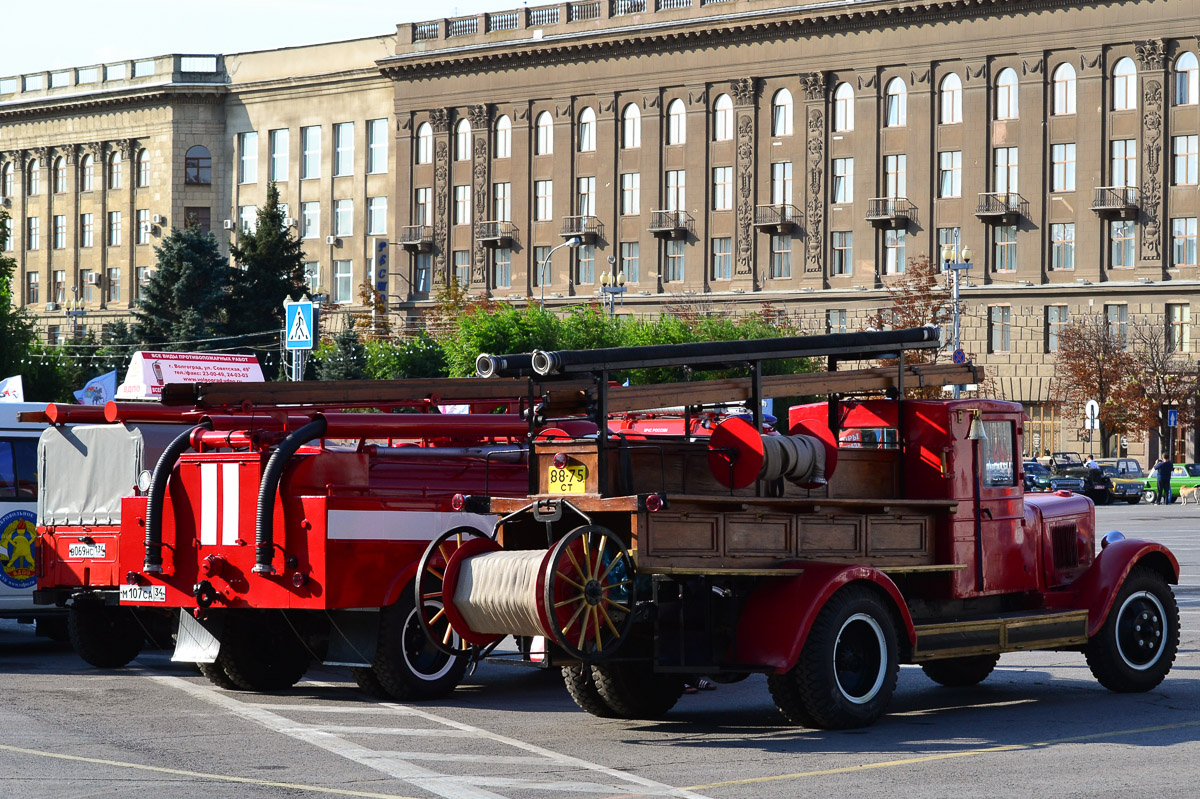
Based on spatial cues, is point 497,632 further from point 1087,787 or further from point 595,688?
point 1087,787

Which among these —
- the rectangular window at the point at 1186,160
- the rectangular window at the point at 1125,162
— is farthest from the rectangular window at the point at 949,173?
the rectangular window at the point at 1186,160

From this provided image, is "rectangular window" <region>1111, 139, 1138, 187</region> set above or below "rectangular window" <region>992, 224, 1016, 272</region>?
above

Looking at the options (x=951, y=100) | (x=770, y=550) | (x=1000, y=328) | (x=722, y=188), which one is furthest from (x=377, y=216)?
(x=770, y=550)

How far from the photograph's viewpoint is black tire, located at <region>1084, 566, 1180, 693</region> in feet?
47.3

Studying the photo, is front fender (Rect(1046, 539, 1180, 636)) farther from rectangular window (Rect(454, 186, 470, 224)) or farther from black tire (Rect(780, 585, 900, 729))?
rectangular window (Rect(454, 186, 470, 224))

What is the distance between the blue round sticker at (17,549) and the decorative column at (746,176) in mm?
67105

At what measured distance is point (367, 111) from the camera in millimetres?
97562

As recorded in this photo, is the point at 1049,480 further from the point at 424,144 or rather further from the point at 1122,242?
the point at 424,144

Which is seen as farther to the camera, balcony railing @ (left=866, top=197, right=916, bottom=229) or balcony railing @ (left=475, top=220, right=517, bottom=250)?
balcony railing @ (left=475, top=220, right=517, bottom=250)

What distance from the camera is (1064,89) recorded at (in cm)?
7719

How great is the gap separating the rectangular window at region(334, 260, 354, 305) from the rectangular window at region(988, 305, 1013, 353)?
3543 cm


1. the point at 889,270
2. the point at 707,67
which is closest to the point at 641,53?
the point at 707,67

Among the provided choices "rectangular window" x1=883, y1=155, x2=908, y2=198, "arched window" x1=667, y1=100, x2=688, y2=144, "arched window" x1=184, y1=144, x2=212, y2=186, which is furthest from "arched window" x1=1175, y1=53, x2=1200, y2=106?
"arched window" x1=184, y1=144, x2=212, y2=186

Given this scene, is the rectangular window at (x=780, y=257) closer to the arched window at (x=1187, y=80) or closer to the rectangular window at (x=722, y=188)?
the rectangular window at (x=722, y=188)
